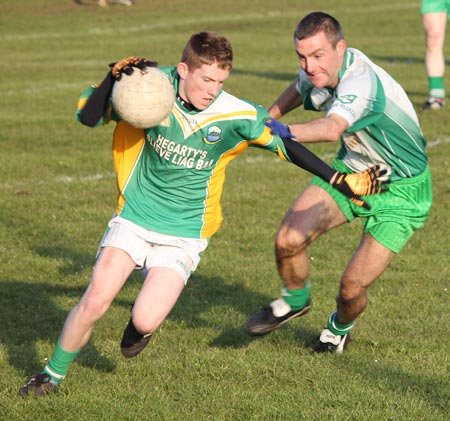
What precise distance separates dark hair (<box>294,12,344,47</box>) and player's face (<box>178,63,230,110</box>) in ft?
2.43

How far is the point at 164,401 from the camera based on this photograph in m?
5.90

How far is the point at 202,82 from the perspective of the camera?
5816 mm

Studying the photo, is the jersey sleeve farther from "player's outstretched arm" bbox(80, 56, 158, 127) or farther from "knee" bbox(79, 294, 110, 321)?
"knee" bbox(79, 294, 110, 321)

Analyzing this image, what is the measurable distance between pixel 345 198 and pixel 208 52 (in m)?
1.62

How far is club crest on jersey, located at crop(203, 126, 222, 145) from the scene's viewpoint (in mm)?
5980

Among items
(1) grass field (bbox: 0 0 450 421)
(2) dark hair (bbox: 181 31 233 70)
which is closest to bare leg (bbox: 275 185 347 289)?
(1) grass field (bbox: 0 0 450 421)

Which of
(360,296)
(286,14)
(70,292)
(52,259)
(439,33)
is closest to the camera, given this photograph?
(360,296)

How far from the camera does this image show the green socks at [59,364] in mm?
5809

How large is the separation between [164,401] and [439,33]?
11.0 meters

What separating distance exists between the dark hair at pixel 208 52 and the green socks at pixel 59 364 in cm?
177

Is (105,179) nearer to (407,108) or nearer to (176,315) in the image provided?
(176,315)

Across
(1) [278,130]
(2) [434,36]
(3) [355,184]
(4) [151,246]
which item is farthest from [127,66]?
(2) [434,36]

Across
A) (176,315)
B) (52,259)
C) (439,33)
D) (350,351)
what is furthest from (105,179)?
(439,33)

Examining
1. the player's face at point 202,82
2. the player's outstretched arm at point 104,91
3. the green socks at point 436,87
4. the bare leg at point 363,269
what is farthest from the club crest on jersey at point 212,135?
the green socks at point 436,87
